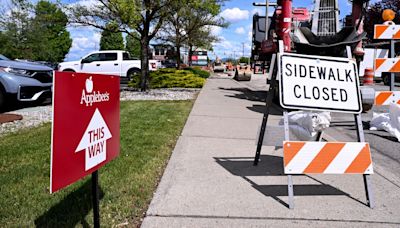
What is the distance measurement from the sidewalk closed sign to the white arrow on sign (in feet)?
6.47

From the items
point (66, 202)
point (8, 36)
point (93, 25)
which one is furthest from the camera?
point (8, 36)

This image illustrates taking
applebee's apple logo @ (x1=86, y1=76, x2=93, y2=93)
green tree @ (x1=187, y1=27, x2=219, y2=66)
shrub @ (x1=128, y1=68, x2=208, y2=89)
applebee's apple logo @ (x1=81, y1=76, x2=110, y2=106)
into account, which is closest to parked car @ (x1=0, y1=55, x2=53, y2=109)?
shrub @ (x1=128, y1=68, x2=208, y2=89)

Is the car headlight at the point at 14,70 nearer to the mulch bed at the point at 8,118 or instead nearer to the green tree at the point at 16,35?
the mulch bed at the point at 8,118

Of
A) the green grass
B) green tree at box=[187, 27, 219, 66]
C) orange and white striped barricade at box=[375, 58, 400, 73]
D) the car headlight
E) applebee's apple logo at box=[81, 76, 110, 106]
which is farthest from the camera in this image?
green tree at box=[187, 27, 219, 66]

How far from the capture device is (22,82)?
9.36 m

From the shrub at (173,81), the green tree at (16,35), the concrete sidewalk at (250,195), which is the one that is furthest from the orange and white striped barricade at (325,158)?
the green tree at (16,35)

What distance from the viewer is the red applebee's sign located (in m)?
2.17

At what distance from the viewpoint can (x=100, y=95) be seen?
273 cm

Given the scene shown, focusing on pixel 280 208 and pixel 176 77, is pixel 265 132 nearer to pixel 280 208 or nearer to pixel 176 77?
pixel 280 208

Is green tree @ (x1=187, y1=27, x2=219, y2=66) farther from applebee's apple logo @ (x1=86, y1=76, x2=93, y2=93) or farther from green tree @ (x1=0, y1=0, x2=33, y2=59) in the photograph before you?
applebee's apple logo @ (x1=86, y1=76, x2=93, y2=93)

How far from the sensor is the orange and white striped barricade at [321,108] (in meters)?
3.92

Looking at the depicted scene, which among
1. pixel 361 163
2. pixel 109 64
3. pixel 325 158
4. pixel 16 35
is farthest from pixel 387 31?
pixel 16 35

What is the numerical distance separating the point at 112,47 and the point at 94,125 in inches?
2908

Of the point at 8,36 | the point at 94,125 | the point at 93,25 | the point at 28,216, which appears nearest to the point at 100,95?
the point at 94,125
